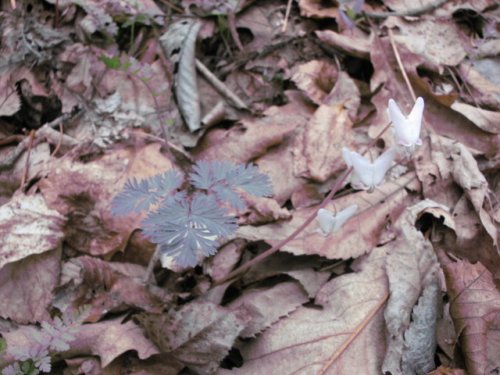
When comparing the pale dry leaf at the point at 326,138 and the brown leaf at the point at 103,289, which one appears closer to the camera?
the brown leaf at the point at 103,289

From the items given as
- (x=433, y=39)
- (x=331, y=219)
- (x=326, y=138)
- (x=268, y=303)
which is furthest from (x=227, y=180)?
(x=433, y=39)

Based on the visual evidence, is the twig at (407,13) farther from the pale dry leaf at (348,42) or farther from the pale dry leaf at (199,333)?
the pale dry leaf at (199,333)

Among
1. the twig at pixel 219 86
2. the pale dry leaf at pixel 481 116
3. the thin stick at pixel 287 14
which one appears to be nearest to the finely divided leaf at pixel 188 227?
the twig at pixel 219 86

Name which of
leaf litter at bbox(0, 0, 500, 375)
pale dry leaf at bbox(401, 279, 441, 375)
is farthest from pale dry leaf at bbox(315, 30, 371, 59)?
pale dry leaf at bbox(401, 279, 441, 375)

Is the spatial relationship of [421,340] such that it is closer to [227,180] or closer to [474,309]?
[474,309]

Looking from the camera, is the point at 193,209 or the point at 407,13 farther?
the point at 407,13

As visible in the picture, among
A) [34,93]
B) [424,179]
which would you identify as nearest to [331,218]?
[424,179]

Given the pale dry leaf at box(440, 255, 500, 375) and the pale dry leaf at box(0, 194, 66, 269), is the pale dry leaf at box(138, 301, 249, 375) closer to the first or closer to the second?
the pale dry leaf at box(0, 194, 66, 269)
